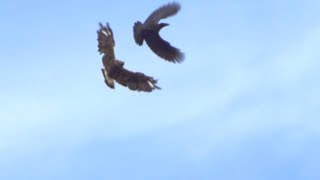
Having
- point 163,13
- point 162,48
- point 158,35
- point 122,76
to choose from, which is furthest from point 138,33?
point 122,76

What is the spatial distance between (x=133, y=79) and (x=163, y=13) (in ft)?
7.45

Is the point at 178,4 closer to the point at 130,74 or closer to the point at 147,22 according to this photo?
the point at 147,22

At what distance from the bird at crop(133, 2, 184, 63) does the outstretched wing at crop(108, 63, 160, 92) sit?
86 centimetres

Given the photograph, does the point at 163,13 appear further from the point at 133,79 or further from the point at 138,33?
the point at 133,79

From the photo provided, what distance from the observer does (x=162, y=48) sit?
18.2 meters

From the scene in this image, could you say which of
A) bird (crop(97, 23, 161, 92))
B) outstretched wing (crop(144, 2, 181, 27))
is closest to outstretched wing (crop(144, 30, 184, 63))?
outstretched wing (crop(144, 2, 181, 27))

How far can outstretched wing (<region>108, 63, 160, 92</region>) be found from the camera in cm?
1766

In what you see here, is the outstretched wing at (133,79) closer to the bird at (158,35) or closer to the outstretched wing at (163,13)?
the bird at (158,35)

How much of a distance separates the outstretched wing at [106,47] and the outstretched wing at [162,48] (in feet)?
3.40

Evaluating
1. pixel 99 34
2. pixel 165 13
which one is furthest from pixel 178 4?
pixel 99 34

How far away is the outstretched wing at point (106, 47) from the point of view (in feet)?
57.7

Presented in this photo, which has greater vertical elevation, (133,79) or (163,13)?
(163,13)

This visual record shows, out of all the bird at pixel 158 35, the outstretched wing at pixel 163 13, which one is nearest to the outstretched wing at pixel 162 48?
the bird at pixel 158 35

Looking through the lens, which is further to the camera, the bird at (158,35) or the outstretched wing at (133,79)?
the bird at (158,35)
